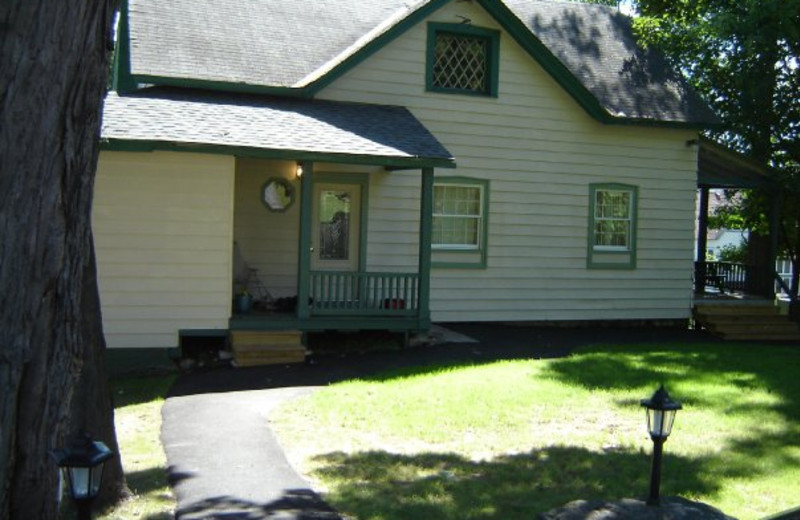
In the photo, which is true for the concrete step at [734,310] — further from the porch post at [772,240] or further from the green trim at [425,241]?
the green trim at [425,241]

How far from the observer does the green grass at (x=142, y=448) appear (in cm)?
705

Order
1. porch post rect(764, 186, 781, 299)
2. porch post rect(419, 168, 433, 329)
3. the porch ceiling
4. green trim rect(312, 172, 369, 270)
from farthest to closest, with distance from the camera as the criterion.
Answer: porch post rect(764, 186, 781, 299), the porch ceiling, green trim rect(312, 172, 369, 270), porch post rect(419, 168, 433, 329)

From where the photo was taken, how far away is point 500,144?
17.4m

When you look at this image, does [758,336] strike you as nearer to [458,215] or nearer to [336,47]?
[458,215]

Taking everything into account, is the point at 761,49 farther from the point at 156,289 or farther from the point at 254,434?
the point at 254,434

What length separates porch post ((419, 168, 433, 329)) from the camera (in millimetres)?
14852

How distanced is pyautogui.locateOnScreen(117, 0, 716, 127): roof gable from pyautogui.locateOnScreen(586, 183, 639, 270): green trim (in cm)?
138

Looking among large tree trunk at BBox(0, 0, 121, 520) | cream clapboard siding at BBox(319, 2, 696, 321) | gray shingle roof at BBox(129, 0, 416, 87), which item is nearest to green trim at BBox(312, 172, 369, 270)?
cream clapboard siding at BBox(319, 2, 696, 321)

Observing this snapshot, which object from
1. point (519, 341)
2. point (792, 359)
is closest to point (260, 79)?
point (519, 341)

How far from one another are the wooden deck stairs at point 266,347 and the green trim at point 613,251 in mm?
6990

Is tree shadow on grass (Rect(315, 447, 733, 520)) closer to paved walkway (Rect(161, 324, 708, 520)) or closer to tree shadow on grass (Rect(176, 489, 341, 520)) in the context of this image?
tree shadow on grass (Rect(176, 489, 341, 520))

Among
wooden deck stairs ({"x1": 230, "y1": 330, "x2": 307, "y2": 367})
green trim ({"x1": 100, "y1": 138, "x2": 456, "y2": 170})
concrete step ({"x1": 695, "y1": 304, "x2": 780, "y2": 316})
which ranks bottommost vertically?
wooden deck stairs ({"x1": 230, "y1": 330, "x2": 307, "y2": 367})

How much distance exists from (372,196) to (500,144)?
9.25 feet

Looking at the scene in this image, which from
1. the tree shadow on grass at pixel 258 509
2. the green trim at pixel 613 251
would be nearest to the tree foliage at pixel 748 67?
the green trim at pixel 613 251
